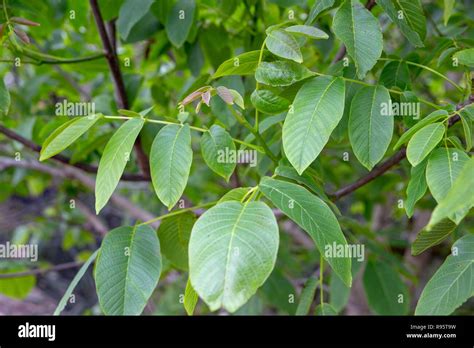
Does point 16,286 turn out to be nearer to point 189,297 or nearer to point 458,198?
point 189,297

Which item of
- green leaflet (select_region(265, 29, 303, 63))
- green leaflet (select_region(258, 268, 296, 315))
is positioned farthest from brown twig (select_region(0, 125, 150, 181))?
green leaflet (select_region(265, 29, 303, 63))

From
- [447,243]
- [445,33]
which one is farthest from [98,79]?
[447,243]

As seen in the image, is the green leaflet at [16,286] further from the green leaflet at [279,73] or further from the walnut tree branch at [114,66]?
the green leaflet at [279,73]

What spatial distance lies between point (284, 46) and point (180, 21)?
0.46 meters

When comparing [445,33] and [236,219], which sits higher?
[445,33]

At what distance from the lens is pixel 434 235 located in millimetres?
800

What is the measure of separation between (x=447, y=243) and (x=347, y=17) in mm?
1748

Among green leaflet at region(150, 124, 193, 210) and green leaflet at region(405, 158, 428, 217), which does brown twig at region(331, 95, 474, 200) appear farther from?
green leaflet at region(150, 124, 193, 210)

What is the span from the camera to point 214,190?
1926 mm

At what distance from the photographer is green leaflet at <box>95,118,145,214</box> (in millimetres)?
721

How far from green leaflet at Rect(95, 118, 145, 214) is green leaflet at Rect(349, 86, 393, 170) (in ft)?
0.98

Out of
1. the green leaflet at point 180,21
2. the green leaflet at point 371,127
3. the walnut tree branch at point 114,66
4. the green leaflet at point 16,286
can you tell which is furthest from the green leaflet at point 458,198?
the green leaflet at point 16,286

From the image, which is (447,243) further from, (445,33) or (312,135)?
(312,135)
